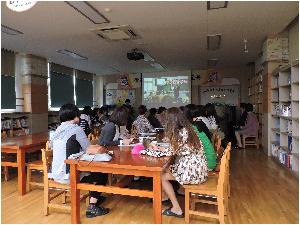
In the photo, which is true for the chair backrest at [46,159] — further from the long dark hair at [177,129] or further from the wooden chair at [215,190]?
the wooden chair at [215,190]

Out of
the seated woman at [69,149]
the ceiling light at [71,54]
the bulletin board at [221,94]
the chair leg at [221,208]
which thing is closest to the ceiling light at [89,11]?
the seated woman at [69,149]

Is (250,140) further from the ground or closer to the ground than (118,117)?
closer to the ground

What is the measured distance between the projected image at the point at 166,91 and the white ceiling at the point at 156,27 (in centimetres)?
293

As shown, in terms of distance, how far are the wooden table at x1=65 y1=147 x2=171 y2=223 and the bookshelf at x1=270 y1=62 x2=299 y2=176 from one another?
296cm

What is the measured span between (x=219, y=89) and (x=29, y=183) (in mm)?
8269

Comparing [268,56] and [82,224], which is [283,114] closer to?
[268,56]

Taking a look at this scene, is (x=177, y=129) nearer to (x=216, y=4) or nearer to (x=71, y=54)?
(x=216, y=4)

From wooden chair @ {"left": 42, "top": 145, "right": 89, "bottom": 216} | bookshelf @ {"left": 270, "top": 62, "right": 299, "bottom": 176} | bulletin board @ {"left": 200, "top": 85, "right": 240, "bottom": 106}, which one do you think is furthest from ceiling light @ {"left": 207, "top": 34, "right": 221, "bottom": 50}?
wooden chair @ {"left": 42, "top": 145, "right": 89, "bottom": 216}

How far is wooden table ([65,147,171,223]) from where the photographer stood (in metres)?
2.29

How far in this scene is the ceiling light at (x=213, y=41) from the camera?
544 centimetres

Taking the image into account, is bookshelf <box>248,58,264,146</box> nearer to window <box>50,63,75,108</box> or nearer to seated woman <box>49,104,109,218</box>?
seated woman <box>49,104,109,218</box>

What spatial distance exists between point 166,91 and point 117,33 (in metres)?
5.84

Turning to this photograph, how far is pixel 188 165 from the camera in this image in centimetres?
258

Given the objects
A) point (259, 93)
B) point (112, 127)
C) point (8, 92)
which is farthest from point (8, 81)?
point (259, 93)
